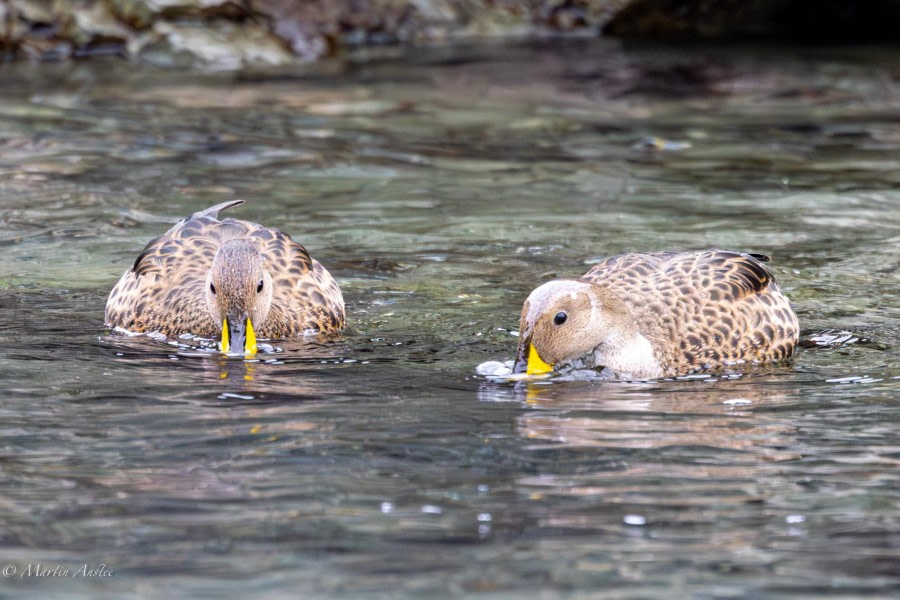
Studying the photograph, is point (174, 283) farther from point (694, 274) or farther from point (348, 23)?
point (348, 23)

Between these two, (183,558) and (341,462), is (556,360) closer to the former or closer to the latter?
(341,462)

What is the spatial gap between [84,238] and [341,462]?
5.14 m

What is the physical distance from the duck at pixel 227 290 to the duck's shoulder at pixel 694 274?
1509 mm

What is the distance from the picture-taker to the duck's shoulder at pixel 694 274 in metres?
7.48

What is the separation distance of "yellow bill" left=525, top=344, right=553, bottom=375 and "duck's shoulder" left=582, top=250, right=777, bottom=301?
2.90ft

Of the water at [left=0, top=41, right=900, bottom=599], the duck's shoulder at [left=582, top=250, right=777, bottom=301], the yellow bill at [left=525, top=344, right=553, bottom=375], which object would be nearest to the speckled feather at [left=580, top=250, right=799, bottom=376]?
the duck's shoulder at [left=582, top=250, right=777, bottom=301]

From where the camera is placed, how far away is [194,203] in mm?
11094

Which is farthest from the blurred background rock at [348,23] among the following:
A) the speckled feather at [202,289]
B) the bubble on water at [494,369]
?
the bubble on water at [494,369]

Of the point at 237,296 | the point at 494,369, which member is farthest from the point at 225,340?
the point at 494,369

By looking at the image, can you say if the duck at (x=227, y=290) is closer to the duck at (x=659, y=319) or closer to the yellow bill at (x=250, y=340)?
the yellow bill at (x=250, y=340)

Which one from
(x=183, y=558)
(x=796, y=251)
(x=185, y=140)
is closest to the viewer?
(x=183, y=558)

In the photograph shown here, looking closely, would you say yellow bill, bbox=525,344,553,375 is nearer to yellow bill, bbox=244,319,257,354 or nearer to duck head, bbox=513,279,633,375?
duck head, bbox=513,279,633,375

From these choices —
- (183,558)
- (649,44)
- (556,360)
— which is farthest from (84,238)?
(649,44)

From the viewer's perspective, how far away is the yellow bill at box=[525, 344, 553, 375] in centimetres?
678
